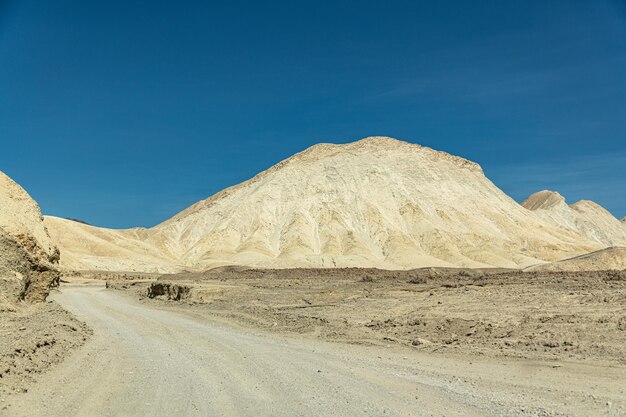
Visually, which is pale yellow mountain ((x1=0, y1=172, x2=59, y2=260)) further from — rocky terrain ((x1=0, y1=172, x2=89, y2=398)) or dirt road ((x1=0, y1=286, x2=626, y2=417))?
dirt road ((x1=0, y1=286, x2=626, y2=417))

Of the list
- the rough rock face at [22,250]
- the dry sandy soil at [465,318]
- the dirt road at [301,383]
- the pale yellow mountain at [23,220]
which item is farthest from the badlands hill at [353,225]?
the dirt road at [301,383]

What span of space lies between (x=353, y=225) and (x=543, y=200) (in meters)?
104

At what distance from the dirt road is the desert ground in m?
0.03

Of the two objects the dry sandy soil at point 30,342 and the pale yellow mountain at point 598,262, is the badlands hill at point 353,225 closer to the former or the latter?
the pale yellow mountain at point 598,262

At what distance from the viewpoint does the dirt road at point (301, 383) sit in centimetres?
848

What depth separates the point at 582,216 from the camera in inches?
6757

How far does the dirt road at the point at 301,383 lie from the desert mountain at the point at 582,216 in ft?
451

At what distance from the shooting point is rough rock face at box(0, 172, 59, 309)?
51.5 ft

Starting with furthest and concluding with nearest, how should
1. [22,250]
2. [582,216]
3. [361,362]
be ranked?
1. [582,216]
2. [22,250]
3. [361,362]

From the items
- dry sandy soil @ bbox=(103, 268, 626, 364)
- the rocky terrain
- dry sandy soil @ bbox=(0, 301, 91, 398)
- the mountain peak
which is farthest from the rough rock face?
the mountain peak

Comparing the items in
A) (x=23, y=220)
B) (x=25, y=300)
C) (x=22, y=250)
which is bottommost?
(x=25, y=300)

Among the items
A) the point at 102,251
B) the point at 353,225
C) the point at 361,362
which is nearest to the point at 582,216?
the point at 353,225

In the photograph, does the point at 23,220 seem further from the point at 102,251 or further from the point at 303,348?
the point at 102,251

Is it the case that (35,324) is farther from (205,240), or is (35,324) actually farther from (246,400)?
(205,240)
